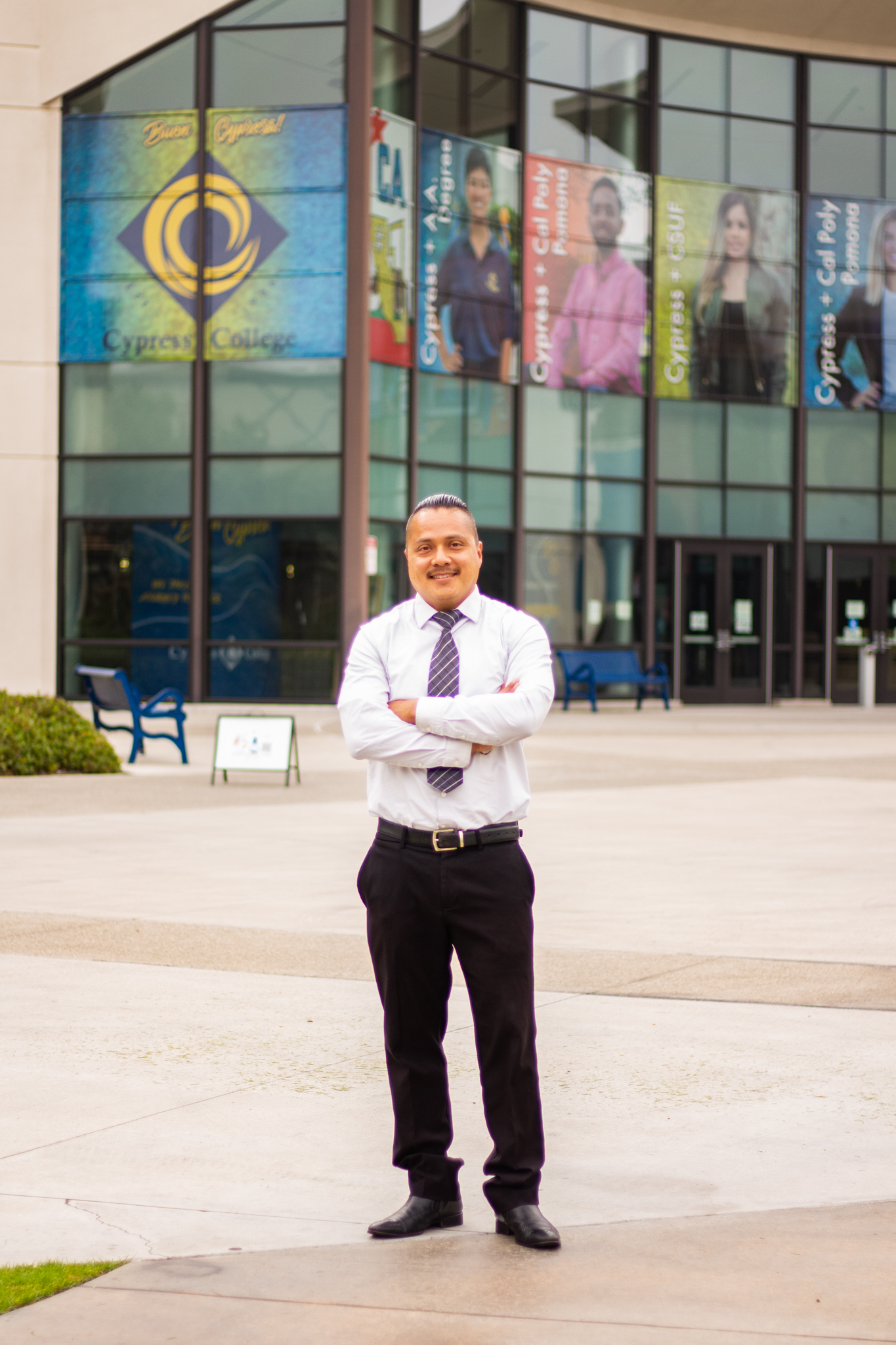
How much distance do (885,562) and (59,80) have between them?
17.7 meters

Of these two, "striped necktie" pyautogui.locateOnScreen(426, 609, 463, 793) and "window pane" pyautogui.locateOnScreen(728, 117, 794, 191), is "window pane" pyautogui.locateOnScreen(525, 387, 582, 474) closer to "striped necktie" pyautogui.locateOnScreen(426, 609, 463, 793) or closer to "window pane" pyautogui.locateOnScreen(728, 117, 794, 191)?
"window pane" pyautogui.locateOnScreen(728, 117, 794, 191)

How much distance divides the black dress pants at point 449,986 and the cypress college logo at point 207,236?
23.9 m

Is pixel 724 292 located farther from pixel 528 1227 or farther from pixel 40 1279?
pixel 40 1279

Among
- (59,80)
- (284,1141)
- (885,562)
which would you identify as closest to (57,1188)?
(284,1141)

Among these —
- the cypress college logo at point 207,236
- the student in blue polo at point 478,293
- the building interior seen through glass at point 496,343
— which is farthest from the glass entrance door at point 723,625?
the cypress college logo at point 207,236

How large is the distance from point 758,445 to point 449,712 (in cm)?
2966

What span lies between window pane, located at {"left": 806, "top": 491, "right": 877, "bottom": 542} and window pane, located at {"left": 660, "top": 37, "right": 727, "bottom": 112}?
7.72m

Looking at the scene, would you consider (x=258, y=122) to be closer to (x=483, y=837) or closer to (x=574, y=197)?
(x=574, y=197)

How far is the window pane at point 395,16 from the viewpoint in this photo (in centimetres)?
2745

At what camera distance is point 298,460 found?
27.2 metres

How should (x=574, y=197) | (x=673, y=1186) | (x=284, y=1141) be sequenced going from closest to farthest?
(x=673, y=1186) → (x=284, y=1141) → (x=574, y=197)

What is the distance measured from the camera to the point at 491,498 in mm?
30359

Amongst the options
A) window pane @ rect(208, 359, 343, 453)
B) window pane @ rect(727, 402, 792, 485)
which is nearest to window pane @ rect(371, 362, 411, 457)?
window pane @ rect(208, 359, 343, 453)

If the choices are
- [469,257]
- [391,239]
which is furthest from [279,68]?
[469,257]
